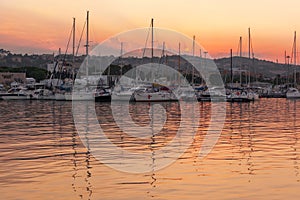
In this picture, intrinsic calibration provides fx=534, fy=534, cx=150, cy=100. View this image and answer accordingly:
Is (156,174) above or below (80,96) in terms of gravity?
below

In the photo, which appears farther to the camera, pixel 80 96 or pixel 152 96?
pixel 80 96

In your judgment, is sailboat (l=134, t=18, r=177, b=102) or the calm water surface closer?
the calm water surface

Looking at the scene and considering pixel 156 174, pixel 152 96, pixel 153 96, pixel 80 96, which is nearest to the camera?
pixel 156 174

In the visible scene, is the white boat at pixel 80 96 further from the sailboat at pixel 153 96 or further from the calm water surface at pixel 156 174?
the calm water surface at pixel 156 174

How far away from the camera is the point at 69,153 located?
957 inches

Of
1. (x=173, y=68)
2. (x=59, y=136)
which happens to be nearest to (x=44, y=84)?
(x=173, y=68)

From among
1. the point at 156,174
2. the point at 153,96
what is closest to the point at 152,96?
the point at 153,96

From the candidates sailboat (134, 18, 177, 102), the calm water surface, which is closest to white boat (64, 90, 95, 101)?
sailboat (134, 18, 177, 102)

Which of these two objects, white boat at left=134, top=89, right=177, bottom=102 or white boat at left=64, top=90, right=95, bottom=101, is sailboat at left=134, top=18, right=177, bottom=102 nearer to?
white boat at left=134, top=89, right=177, bottom=102

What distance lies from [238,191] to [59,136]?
18590 mm

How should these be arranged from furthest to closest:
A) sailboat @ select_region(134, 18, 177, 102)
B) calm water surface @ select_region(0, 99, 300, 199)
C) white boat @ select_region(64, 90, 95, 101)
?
white boat @ select_region(64, 90, 95, 101) → sailboat @ select_region(134, 18, 177, 102) → calm water surface @ select_region(0, 99, 300, 199)

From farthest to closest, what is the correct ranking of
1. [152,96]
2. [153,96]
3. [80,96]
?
1. [80,96]
2. [153,96]
3. [152,96]

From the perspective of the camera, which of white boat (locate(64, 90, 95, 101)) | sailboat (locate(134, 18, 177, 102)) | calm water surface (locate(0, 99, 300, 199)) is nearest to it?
calm water surface (locate(0, 99, 300, 199))

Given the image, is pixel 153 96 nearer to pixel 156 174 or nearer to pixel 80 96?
pixel 80 96
